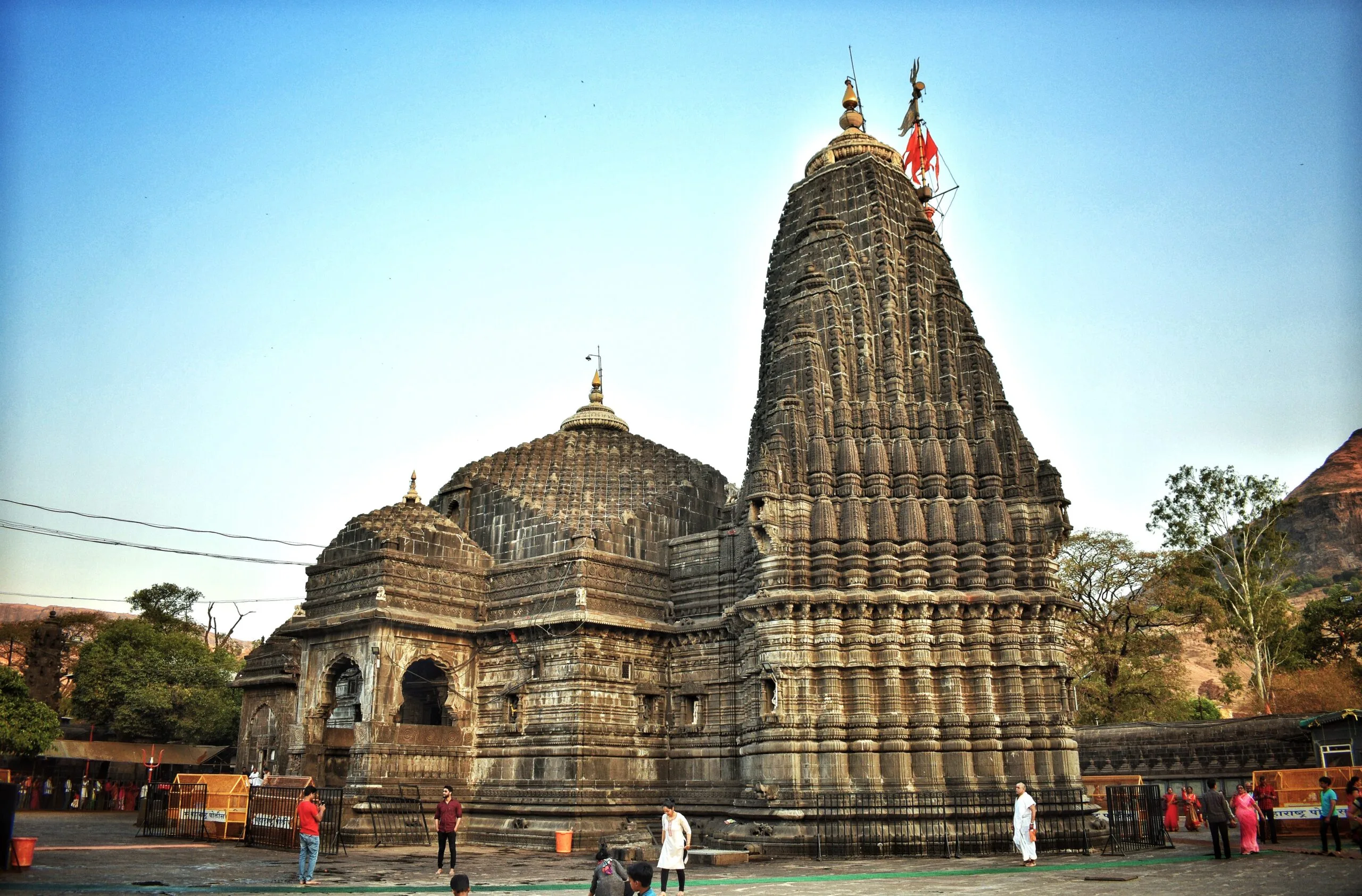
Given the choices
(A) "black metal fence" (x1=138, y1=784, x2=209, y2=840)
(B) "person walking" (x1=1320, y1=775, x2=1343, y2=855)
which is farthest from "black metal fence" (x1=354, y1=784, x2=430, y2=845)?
(B) "person walking" (x1=1320, y1=775, x2=1343, y2=855)

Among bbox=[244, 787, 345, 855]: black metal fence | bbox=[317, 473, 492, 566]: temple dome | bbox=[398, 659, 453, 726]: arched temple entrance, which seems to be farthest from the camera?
bbox=[398, 659, 453, 726]: arched temple entrance

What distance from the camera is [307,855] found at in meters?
15.5

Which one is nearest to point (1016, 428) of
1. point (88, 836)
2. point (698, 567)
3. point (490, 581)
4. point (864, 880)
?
point (698, 567)

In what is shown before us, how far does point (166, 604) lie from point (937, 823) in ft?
195

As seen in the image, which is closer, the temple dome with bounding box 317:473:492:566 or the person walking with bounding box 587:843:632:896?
the person walking with bounding box 587:843:632:896

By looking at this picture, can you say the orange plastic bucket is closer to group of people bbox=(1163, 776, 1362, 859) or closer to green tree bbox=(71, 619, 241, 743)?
group of people bbox=(1163, 776, 1362, 859)

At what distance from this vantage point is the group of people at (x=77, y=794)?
3809 centimetres

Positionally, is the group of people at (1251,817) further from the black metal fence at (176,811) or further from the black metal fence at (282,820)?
the black metal fence at (176,811)

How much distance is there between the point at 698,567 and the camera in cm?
2698

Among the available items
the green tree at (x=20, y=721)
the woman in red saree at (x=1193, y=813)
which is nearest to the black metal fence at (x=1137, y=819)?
the woman in red saree at (x=1193, y=813)

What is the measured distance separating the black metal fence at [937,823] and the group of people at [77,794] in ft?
94.6

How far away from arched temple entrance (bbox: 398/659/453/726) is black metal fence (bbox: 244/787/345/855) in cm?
743

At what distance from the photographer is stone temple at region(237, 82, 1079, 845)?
2200 cm

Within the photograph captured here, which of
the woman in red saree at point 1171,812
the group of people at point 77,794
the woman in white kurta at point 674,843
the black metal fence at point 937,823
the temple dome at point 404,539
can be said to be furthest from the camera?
the group of people at point 77,794
